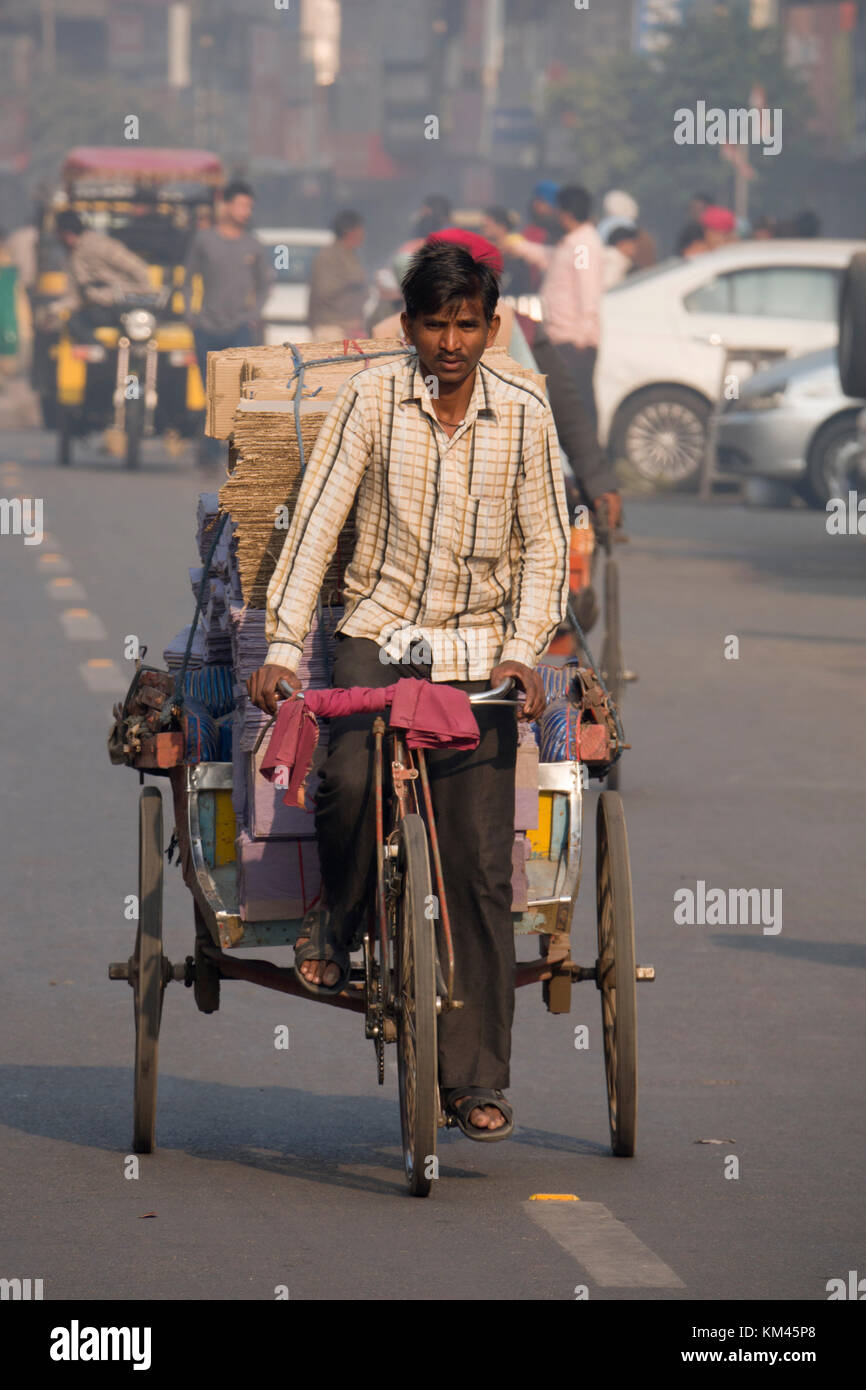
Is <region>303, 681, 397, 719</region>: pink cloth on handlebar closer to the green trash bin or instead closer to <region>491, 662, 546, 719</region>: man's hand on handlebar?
<region>491, 662, 546, 719</region>: man's hand on handlebar

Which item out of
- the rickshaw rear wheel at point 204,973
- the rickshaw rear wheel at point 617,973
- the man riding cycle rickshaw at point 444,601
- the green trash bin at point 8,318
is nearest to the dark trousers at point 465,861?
the man riding cycle rickshaw at point 444,601

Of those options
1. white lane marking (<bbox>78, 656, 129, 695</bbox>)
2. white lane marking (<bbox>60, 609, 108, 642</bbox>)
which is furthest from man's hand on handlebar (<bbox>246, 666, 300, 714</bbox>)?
white lane marking (<bbox>60, 609, 108, 642</bbox>)

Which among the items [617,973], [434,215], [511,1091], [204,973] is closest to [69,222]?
[434,215]

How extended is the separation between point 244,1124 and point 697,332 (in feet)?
57.1

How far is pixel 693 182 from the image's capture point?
6006 cm

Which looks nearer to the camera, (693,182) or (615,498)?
(615,498)

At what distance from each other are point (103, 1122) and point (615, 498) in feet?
14.0

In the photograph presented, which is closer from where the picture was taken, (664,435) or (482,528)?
(482,528)

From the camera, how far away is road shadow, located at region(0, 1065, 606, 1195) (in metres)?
5.99

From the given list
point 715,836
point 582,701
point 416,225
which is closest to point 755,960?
point 715,836

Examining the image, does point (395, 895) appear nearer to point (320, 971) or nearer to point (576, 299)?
point (320, 971)

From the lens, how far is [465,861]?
566cm

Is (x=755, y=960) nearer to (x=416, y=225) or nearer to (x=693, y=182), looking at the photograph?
(x=416, y=225)

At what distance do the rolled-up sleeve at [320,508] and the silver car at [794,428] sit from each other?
625 inches
